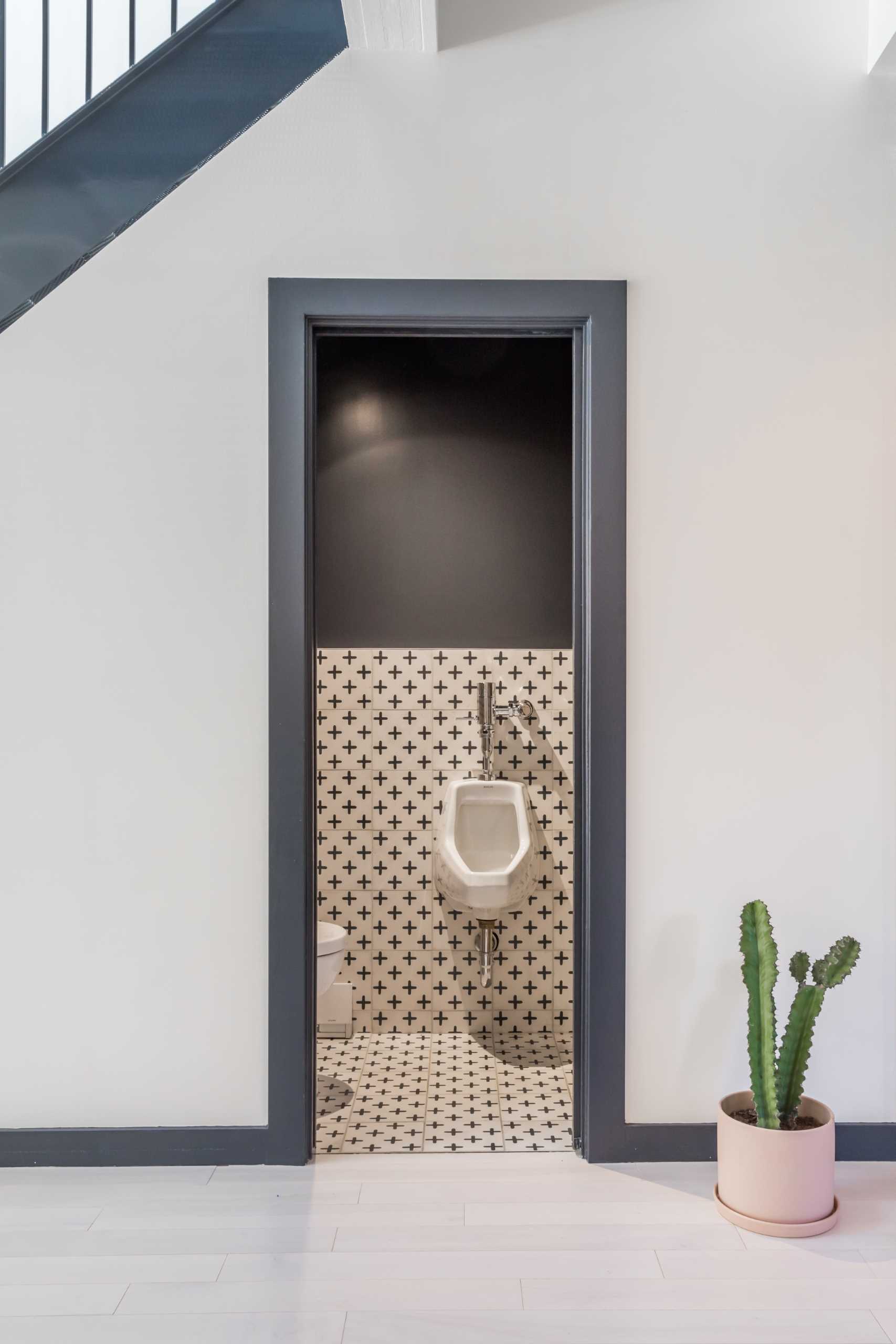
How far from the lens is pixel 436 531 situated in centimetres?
346

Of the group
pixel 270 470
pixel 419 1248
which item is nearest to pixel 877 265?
pixel 270 470

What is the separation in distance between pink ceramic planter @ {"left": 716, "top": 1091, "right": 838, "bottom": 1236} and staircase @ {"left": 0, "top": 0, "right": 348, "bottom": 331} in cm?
234

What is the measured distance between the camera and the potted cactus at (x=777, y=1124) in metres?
1.96

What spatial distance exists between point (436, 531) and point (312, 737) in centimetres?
135

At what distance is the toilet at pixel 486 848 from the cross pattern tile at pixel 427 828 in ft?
0.28

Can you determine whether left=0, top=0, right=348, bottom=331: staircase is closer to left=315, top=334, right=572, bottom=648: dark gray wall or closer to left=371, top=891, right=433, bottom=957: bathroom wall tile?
left=315, top=334, right=572, bottom=648: dark gray wall

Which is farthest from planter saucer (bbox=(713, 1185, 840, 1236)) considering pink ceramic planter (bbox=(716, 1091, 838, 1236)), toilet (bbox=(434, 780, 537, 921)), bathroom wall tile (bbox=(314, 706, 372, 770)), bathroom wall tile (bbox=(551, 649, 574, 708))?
bathroom wall tile (bbox=(314, 706, 372, 770))

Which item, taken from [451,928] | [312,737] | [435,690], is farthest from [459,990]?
[312,737]

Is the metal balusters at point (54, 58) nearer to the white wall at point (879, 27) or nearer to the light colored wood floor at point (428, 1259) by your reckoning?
the white wall at point (879, 27)

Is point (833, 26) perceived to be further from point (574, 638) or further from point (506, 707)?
point (506, 707)

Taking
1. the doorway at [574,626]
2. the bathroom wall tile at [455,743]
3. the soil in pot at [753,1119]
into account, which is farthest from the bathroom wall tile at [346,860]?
the soil in pot at [753,1119]

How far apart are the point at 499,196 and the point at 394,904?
2268 mm

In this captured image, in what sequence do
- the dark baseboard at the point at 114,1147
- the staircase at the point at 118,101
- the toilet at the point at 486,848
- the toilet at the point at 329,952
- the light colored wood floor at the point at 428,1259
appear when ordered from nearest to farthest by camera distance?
the light colored wood floor at the point at 428,1259, the staircase at the point at 118,101, the dark baseboard at the point at 114,1147, the toilet at the point at 329,952, the toilet at the point at 486,848

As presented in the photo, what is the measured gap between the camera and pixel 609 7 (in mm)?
2254
